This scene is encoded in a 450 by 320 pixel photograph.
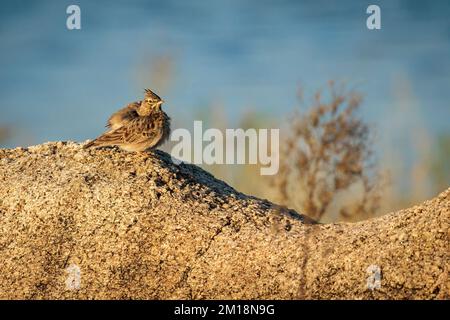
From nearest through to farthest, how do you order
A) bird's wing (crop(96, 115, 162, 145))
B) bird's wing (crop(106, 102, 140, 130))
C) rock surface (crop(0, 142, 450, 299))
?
1. rock surface (crop(0, 142, 450, 299))
2. bird's wing (crop(96, 115, 162, 145))
3. bird's wing (crop(106, 102, 140, 130))

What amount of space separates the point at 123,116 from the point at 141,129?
52 centimetres

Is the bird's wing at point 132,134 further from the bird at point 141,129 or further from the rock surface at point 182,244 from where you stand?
the rock surface at point 182,244

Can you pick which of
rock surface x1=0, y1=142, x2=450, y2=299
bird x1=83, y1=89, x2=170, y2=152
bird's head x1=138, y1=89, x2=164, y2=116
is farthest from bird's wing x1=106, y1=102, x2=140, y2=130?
rock surface x1=0, y1=142, x2=450, y2=299

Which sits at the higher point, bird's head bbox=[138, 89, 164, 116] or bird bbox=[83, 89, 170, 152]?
bird's head bbox=[138, 89, 164, 116]

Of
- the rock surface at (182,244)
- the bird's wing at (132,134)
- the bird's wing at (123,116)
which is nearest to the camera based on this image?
the rock surface at (182,244)

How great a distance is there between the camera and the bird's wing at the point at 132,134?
8.00 metres

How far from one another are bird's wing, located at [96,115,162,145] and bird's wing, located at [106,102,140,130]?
0.20 m

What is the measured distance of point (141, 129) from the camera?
8039mm

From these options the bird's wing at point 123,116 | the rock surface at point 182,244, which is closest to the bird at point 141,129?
the bird's wing at point 123,116

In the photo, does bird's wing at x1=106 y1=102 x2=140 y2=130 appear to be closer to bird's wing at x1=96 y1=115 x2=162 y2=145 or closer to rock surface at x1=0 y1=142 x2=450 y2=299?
bird's wing at x1=96 y1=115 x2=162 y2=145

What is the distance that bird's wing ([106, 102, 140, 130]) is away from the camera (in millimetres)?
8359

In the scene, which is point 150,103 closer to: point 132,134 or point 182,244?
point 132,134

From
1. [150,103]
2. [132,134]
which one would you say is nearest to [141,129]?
[132,134]
